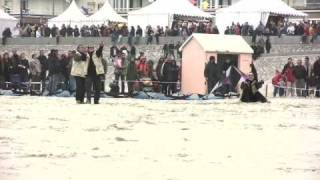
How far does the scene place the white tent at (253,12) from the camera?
49656mm

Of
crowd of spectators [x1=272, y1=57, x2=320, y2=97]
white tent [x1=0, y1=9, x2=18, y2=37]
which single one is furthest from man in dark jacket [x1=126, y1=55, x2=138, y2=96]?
white tent [x1=0, y1=9, x2=18, y2=37]

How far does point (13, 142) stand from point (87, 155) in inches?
66.9

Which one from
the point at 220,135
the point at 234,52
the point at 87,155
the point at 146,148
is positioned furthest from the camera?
the point at 234,52

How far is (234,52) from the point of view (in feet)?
90.0

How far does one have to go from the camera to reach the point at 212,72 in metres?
25.4

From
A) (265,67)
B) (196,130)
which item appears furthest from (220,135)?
(265,67)

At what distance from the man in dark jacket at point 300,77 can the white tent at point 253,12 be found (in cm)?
2081

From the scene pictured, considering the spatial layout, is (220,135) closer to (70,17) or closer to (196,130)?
(196,130)

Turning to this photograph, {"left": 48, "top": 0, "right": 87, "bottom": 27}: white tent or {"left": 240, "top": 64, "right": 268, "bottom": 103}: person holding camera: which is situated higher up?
{"left": 48, "top": 0, "right": 87, "bottom": 27}: white tent

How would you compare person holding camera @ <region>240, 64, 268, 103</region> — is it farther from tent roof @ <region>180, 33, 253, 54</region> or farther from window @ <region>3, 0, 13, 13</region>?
window @ <region>3, 0, 13, 13</region>

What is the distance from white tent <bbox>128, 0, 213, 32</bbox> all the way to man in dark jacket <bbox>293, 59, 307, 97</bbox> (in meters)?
24.6

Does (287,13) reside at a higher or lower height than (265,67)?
higher

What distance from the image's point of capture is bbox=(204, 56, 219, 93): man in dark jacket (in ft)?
82.9

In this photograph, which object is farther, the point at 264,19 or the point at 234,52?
the point at 264,19
